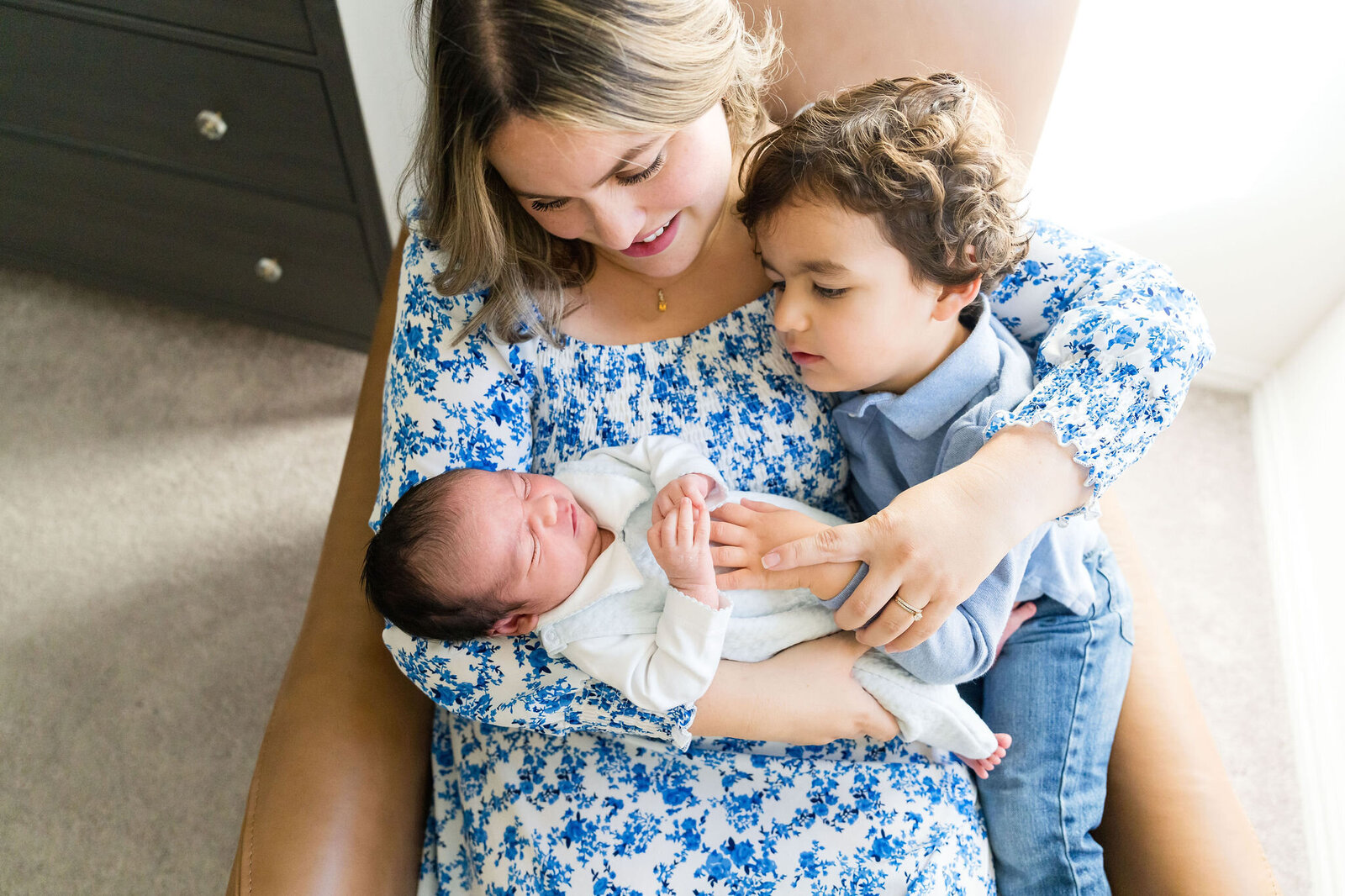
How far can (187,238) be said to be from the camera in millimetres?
2068

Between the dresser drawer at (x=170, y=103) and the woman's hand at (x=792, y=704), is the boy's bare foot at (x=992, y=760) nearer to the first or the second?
the woman's hand at (x=792, y=704)

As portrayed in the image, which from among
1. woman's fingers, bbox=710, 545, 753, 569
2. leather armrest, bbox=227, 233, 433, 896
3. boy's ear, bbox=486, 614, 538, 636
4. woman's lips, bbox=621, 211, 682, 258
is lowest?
leather armrest, bbox=227, 233, 433, 896

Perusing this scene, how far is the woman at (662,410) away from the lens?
924 millimetres

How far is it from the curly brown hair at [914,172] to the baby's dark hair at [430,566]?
53 cm

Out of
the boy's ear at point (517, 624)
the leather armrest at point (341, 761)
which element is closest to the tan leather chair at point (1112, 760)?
the leather armrest at point (341, 761)

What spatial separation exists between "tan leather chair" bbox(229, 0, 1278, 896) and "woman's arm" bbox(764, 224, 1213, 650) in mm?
343

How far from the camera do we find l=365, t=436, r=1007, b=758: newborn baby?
1.01 metres

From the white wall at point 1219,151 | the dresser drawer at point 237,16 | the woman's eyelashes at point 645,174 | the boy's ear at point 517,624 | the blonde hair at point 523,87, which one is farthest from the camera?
the white wall at point 1219,151

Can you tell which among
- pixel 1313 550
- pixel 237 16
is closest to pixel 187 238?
pixel 237 16

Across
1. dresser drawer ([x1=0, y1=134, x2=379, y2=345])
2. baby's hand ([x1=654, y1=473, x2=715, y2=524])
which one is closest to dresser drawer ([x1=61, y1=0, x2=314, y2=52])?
dresser drawer ([x1=0, y1=134, x2=379, y2=345])

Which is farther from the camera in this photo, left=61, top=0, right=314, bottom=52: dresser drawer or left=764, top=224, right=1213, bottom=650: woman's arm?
left=61, top=0, right=314, bottom=52: dresser drawer

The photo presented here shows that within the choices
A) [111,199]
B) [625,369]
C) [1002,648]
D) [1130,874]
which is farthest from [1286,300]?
[111,199]

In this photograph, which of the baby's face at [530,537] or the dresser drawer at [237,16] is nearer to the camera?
the baby's face at [530,537]

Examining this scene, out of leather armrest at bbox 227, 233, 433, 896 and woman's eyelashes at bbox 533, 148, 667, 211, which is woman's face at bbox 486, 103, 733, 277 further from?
leather armrest at bbox 227, 233, 433, 896
